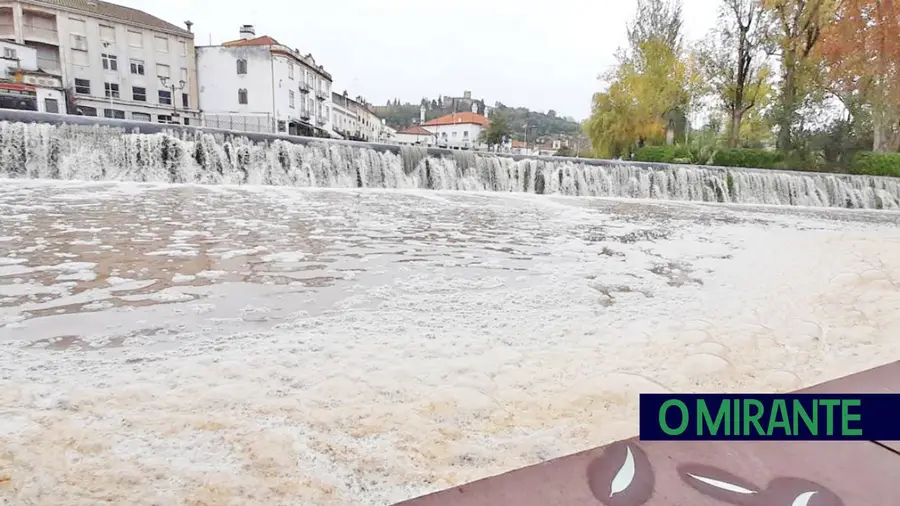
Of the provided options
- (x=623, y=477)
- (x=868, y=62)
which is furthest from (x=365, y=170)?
(x=868, y=62)

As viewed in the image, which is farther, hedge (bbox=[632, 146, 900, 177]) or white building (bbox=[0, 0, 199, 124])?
white building (bbox=[0, 0, 199, 124])

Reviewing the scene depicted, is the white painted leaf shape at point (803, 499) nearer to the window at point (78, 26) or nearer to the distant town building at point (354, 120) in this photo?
the window at point (78, 26)

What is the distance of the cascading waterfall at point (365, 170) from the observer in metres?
10.1

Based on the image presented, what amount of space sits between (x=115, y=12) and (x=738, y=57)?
32679 millimetres

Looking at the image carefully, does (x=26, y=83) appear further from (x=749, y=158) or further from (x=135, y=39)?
(x=749, y=158)

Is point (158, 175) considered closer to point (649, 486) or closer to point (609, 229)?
point (609, 229)

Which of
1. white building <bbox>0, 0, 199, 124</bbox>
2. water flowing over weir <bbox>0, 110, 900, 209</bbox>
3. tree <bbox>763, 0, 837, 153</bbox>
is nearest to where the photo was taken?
water flowing over weir <bbox>0, 110, 900, 209</bbox>

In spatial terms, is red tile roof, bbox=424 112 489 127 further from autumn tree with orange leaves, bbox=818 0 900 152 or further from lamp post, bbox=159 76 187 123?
autumn tree with orange leaves, bbox=818 0 900 152

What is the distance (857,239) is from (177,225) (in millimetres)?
7398

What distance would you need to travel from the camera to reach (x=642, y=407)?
1.53 m

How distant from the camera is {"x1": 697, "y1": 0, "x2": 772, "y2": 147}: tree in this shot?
67.7ft

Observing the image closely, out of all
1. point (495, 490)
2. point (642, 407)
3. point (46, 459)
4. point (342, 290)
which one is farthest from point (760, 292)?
point (46, 459)

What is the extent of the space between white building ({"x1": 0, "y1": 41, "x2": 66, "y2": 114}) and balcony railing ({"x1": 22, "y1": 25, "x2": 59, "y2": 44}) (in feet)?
2.41

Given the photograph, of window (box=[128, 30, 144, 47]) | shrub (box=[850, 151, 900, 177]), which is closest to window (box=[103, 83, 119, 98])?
window (box=[128, 30, 144, 47])
